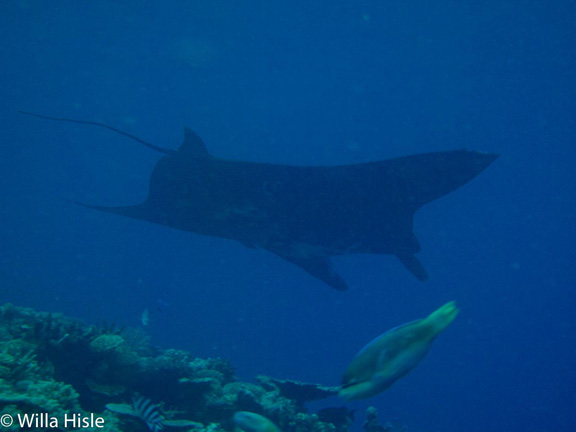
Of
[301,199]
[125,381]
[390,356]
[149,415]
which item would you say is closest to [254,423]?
[390,356]

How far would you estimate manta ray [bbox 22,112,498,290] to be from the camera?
6.09 meters

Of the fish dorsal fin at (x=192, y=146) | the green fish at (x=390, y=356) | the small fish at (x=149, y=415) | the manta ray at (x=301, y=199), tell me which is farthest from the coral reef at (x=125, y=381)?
the fish dorsal fin at (x=192, y=146)

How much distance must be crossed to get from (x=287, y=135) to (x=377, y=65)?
42.9 m

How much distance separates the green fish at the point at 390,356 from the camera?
203 centimetres

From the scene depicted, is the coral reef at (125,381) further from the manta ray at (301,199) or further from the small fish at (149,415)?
the manta ray at (301,199)

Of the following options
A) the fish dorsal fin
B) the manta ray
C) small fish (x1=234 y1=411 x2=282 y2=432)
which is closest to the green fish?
small fish (x1=234 y1=411 x2=282 y2=432)

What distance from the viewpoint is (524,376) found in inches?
3597

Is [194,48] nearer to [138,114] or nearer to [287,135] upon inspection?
[138,114]

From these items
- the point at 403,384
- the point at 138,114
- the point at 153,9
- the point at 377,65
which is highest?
the point at 138,114

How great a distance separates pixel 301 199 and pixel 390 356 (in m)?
4.67

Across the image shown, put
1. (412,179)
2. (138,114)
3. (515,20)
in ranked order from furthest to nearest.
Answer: (138,114) < (515,20) < (412,179)

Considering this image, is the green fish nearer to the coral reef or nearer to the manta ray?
the coral reef

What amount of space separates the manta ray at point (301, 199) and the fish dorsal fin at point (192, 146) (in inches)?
0.7

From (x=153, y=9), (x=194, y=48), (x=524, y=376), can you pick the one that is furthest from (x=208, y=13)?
(x=524, y=376)
